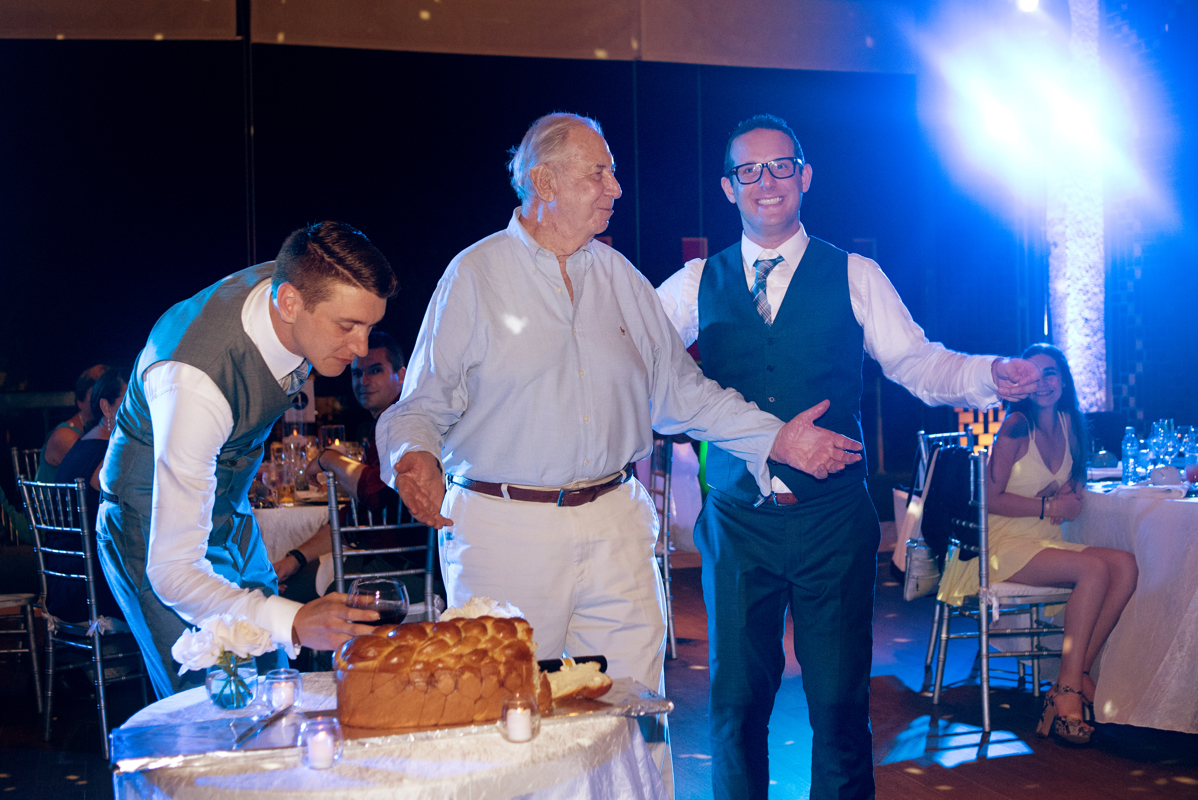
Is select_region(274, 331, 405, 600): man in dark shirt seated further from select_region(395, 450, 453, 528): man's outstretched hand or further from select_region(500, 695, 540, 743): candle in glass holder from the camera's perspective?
select_region(500, 695, 540, 743): candle in glass holder

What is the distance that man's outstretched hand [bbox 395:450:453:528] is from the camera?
167 cm

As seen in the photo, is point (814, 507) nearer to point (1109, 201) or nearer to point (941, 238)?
point (1109, 201)

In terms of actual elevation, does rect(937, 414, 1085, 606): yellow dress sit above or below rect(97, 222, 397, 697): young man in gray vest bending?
below

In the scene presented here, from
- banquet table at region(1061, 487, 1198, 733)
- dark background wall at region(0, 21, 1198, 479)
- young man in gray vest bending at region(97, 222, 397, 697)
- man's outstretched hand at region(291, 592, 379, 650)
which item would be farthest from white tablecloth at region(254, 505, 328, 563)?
dark background wall at region(0, 21, 1198, 479)

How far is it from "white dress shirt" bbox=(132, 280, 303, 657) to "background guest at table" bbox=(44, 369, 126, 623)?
217 centimetres

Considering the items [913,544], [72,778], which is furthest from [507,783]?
[913,544]

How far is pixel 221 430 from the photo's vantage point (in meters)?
1.64

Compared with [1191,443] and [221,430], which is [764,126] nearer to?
[221,430]

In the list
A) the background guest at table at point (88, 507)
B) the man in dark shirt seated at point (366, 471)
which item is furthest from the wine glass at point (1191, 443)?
the background guest at table at point (88, 507)

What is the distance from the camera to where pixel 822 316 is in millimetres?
2229

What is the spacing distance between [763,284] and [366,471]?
1.60 m

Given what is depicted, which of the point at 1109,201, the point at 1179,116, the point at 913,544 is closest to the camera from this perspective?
the point at 913,544

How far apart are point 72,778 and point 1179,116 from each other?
6.17 meters

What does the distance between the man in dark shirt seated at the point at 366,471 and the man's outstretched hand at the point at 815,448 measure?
149 cm
